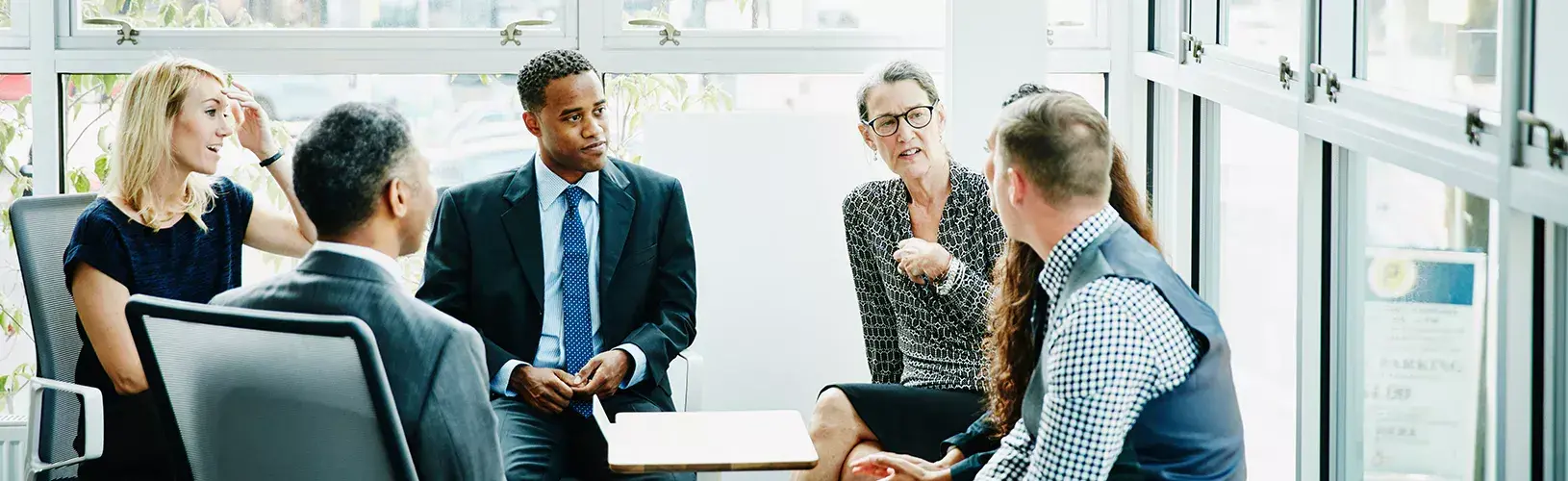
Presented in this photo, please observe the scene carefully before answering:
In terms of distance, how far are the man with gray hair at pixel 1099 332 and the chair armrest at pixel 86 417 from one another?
1.92 m

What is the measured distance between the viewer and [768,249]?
3.90m

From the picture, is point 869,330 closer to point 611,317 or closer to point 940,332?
point 940,332

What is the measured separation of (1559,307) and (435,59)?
3.04 m

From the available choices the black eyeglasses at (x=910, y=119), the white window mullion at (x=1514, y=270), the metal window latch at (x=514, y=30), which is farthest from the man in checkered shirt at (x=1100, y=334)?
the metal window latch at (x=514, y=30)

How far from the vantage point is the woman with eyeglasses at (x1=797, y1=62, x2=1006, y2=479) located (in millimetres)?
2918

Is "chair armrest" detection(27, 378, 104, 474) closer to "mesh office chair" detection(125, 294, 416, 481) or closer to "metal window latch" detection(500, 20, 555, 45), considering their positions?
"mesh office chair" detection(125, 294, 416, 481)

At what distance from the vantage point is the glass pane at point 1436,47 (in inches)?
81.8

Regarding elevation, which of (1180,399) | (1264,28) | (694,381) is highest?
(1264,28)

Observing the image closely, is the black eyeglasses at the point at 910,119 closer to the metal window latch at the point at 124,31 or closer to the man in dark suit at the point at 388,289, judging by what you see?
the man in dark suit at the point at 388,289

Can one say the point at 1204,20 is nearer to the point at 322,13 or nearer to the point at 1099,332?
the point at 1099,332

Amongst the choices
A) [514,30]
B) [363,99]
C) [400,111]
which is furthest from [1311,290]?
[363,99]

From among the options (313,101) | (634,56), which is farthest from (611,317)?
(313,101)

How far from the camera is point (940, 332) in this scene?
304 centimetres

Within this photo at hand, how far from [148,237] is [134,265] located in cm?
7
